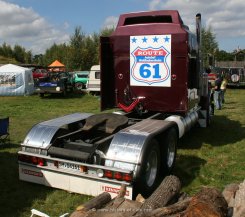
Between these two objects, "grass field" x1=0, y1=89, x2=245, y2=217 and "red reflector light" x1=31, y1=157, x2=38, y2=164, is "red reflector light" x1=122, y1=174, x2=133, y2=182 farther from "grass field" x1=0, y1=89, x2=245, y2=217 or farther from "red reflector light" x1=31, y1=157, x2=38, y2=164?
"red reflector light" x1=31, y1=157, x2=38, y2=164

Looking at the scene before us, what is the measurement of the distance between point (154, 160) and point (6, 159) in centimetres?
369

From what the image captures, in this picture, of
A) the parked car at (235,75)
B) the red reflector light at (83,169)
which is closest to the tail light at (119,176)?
the red reflector light at (83,169)

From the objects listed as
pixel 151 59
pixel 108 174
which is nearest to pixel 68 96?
pixel 151 59

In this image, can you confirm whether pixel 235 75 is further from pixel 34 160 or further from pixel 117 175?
pixel 117 175

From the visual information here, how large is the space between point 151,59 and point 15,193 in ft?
15.2

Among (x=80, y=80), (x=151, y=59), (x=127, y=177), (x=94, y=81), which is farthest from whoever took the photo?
(x=80, y=80)

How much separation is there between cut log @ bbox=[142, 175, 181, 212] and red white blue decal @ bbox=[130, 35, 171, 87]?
3.97 meters

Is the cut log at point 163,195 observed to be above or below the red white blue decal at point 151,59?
below

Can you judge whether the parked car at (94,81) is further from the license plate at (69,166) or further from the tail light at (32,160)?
the license plate at (69,166)

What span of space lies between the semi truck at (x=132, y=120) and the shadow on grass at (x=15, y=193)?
0.15m

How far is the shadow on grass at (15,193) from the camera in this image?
5.30 m

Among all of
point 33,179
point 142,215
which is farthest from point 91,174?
point 142,215

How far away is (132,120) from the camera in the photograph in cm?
829

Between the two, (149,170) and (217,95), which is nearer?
(149,170)
